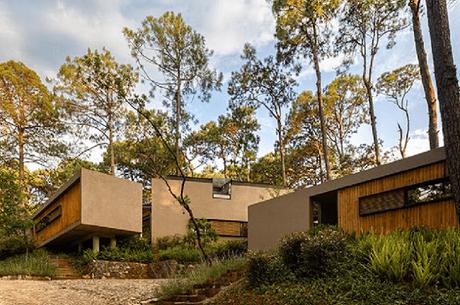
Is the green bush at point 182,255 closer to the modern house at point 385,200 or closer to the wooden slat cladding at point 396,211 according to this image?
the modern house at point 385,200

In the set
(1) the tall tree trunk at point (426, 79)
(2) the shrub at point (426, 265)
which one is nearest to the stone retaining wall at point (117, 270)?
(1) the tall tree trunk at point (426, 79)

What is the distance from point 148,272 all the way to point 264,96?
1269cm

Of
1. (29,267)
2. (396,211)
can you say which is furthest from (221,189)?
(396,211)

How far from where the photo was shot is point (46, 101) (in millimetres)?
22812

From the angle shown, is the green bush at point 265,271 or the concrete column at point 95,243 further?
the concrete column at point 95,243

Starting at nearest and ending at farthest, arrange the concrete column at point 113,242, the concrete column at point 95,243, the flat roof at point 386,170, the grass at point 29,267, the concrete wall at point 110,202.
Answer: the flat roof at point 386,170
the grass at point 29,267
the concrete wall at point 110,202
the concrete column at point 95,243
the concrete column at point 113,242

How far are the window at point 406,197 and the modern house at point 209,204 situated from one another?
1010cm

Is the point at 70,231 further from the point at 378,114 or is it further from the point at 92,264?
the point at 378,114

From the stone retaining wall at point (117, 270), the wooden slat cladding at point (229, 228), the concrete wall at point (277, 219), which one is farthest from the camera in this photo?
the wooden slat cladding at point (229, 228)

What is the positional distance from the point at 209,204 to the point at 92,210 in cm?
716

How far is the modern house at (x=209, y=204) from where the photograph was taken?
1986 centimetres

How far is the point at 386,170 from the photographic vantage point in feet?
33.1

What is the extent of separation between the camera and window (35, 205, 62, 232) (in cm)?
1718

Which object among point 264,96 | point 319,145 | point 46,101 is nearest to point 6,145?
point 46,101
